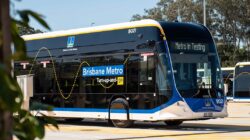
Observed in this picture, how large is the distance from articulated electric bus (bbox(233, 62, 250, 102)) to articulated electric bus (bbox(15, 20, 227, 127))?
26947mm

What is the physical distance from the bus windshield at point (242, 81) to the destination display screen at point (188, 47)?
91.7 ft

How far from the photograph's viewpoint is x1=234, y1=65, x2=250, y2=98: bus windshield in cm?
4631

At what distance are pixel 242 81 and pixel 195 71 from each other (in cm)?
2892

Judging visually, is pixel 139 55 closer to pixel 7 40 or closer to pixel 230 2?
pixel 7 40

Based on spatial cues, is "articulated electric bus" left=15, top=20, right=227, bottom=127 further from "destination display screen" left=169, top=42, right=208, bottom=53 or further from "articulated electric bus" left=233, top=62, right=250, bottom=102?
"articulated electric bus" left=233, top=62, right=250, bottom=102

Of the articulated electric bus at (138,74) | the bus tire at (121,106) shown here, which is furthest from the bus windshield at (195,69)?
the bus tire at (121,106)

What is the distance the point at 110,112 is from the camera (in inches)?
747

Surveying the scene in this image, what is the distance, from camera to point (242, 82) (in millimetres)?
46469

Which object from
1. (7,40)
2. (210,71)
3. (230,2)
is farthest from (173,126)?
(230,2)

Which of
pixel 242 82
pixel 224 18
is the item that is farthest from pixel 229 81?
pixel 224 18

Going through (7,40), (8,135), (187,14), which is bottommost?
(8,135)

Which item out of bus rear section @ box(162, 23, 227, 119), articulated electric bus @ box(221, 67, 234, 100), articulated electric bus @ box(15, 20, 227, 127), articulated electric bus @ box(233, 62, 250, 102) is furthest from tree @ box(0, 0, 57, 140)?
articulated electric bus @ box(221, 67, 234, 100)

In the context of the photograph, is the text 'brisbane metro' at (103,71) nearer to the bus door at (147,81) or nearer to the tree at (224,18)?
the bus door at (147,81)

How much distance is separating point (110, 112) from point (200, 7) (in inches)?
2363
